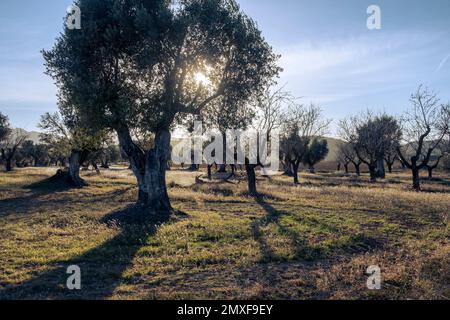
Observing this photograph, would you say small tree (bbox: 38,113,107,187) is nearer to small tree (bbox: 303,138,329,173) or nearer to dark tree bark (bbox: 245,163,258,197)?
dark tree bark (bbox: 245,163,258,197)

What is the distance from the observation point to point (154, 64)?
784 inches

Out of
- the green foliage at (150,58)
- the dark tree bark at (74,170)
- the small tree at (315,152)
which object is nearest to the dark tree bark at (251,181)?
the green foliage at (150,58)

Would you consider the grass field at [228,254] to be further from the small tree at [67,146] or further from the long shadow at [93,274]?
the small tree at [67,146]

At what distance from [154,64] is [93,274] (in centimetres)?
1283

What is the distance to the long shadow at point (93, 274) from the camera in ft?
30.2

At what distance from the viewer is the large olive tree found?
18.8 metres

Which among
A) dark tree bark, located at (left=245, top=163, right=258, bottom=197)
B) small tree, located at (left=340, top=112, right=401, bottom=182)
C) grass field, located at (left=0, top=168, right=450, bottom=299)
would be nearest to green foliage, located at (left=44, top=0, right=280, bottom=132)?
grass field, located at (left=0, top=168, right=450, bottom=299)

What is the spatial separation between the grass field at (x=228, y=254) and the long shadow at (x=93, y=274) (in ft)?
0.10

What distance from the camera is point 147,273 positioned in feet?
35.8

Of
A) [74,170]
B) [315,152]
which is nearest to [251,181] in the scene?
[74,170]

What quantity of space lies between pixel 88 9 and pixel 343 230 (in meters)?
18.3
